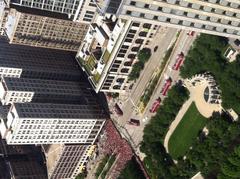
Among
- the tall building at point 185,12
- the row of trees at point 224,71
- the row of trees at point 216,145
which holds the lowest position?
the row of trees at point 216,145

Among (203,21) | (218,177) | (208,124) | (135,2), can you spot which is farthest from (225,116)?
(135,2)

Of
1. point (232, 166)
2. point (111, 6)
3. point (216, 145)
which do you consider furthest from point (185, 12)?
point (232, 166)

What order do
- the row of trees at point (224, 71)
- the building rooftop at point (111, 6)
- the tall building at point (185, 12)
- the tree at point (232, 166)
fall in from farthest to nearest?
the row of trees at point (224, 71) → the tree at point (232, 166) → the tall building at point (185, 12) → the building rooftop at point (111, 6)

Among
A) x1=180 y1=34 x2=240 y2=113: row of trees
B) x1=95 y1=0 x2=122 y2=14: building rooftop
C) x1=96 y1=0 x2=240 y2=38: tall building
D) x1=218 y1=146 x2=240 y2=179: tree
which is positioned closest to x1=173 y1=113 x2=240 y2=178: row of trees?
x1=218 y1=146 x2=240 y2=179: tree

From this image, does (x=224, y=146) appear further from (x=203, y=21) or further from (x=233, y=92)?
(x=203, y=21)

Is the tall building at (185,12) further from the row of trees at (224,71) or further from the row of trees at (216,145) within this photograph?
the row of trees at (216,145)

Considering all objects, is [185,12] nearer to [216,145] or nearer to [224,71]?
[224,71]

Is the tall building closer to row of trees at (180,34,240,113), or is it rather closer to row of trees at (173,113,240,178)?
row of trees at (180,34,240,113)

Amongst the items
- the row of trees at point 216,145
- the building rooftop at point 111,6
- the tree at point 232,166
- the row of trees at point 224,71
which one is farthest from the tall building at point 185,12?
the tree at point 232,166
